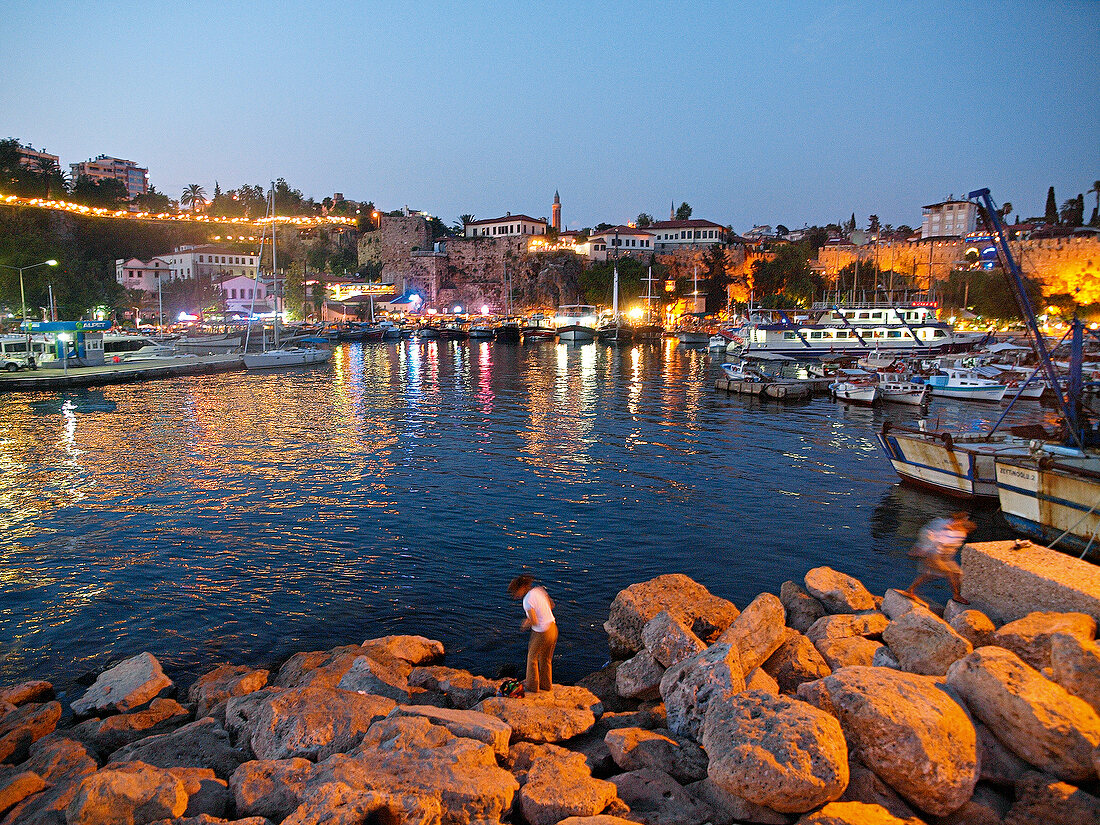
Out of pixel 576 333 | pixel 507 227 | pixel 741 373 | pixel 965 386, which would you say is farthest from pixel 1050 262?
pixel 507 227

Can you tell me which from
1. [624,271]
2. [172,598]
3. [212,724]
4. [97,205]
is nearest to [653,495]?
[172,598]

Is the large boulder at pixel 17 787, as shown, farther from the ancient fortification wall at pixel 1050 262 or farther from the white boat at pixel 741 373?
the ancient fortification wall at pixel 1050 262

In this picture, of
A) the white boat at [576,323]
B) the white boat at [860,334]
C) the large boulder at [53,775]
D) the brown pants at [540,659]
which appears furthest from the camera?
the white boat at [576,323]

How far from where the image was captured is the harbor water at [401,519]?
35.1 feet

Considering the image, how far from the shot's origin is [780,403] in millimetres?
34344

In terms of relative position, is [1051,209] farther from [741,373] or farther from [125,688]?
[125,688]

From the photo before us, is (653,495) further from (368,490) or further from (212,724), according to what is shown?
(212,724)

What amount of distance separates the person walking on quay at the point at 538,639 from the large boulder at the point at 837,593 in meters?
3.89

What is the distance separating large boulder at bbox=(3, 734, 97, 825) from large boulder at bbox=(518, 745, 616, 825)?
3.52 meters

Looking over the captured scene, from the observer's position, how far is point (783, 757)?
4.88m

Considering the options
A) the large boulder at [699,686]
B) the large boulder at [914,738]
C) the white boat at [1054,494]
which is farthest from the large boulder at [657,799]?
the white boat at [1054,494]

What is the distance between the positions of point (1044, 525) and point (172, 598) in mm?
15534

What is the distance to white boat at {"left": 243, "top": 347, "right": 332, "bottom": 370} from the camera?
49.7 meters

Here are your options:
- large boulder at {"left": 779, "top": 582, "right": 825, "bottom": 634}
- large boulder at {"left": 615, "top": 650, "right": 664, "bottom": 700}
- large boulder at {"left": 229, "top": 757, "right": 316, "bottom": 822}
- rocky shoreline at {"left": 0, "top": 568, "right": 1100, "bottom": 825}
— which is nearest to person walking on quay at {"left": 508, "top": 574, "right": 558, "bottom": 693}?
rocky shoreline at {"left": 0, "top": 568, "right": 1100, "bottom": 825}
